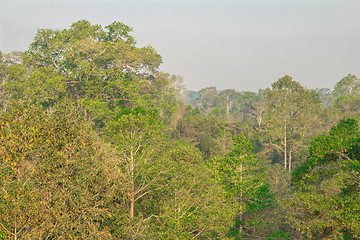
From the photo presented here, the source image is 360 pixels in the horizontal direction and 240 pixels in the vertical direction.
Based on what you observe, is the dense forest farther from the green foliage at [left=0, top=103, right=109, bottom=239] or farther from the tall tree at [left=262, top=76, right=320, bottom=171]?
the tall tree at [left=262, top=76, right=320, bottom=171]

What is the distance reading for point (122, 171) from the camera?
63.2ft

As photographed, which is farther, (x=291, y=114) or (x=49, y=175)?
(x=291, y=114)

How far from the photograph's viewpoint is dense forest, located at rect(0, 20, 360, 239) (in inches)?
460

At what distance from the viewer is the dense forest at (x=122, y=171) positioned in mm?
11680

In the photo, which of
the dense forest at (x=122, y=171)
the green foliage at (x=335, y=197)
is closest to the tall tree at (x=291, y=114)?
the dense forest at (x=122, y=171)

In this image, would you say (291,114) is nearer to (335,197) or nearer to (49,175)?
(335,197)

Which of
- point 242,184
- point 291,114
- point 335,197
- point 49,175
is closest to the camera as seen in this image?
point 49,175

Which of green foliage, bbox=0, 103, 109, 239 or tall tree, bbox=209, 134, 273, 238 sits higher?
green foliage, bbox=0, 103, 109, 239

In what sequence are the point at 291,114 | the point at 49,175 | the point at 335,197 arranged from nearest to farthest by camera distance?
the point at 49,175 < the point at 335,197 < the point at 291,114

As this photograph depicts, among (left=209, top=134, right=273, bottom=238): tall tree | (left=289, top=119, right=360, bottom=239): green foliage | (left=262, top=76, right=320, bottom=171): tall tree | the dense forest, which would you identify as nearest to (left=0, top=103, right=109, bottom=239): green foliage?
the dense forest

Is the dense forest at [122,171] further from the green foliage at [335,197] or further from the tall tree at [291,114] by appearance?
the tall tree at [291,114]

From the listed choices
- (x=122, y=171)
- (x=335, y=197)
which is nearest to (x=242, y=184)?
(x=335, y=197)

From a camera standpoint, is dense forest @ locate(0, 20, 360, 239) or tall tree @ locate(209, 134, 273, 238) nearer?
dense forest @ locate(0, 20, 360, 239)

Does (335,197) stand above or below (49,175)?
below
